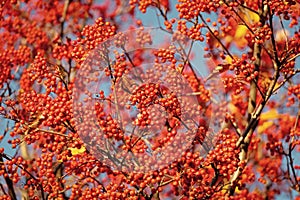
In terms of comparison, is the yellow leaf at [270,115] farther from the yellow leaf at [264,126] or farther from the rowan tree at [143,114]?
the rowan tree at [143,114]

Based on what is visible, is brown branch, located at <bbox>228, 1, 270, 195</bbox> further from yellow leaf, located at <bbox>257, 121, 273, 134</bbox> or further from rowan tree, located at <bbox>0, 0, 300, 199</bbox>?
yellow leaf, located at <bbox>257, 121, 273, 134</bbox>

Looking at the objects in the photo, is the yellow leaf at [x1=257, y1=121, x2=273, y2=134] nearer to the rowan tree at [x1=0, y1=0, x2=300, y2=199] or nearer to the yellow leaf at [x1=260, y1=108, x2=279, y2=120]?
the yellow leaf at [x1=260, y1=108, x2=279, y2=120]

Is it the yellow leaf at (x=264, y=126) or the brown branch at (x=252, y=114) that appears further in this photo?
the yellow leaf at (x=264, y=126)

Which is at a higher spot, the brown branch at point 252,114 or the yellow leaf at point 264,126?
the yellow leaf at point 264,126

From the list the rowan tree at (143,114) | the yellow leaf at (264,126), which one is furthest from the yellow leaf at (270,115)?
the rowan tree at (143,114)

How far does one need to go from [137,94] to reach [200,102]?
1969mm

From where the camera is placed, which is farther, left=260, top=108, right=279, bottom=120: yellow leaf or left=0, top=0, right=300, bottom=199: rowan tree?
left=260, top=108, right=279, bottom=120: yellow leaf

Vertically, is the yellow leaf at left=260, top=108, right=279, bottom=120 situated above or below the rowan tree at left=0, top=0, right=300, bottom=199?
above

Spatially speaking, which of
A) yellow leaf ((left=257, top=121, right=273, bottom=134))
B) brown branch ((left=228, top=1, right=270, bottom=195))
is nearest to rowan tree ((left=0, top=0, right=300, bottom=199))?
brown branch ((left=228, top=1, right=270, bottom=195))

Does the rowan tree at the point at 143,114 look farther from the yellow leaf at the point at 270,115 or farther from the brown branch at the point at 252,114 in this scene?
the yellow leaf at the point at 270,115

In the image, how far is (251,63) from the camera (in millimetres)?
8969

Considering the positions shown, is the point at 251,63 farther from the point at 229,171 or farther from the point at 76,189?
the point at 76,189

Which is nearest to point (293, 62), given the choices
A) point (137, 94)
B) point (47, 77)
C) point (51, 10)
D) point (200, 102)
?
point (200, 102)

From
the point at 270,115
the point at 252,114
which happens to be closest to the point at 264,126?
the point at 270,115
